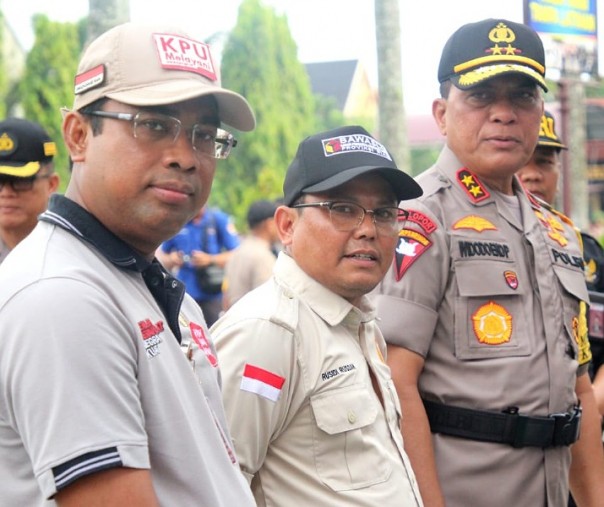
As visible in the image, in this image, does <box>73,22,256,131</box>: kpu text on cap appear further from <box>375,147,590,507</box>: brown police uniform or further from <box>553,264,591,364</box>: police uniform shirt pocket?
<box>553,264,591,364</box>: police uniform shirt pocket

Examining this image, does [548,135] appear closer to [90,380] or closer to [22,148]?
[22,148]

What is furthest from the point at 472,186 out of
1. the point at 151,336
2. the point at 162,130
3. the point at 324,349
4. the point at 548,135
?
the point at 151,336

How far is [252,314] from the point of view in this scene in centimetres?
267

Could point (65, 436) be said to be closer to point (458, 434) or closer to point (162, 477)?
point (162, 477)

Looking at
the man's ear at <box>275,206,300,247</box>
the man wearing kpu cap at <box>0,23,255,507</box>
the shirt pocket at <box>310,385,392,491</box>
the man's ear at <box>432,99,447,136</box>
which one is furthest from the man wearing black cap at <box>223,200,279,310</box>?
the man wearing kpu cap at <box>0,23,255,507</box>

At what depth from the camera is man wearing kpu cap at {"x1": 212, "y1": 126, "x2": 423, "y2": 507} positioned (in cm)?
259

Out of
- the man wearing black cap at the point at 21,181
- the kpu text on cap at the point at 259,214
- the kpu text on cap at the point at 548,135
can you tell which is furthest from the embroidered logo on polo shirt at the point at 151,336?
the kpu text on cap at the point at 259,214

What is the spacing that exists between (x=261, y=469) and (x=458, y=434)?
80 cm

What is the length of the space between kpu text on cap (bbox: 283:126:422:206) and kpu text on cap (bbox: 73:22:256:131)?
2.47 feet

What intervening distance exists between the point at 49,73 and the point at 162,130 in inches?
1231

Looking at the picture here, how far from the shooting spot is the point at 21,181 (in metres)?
4.41

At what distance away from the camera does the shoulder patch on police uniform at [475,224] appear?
327cm

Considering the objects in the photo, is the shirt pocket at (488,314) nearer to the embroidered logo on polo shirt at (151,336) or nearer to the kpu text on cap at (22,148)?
the embroidered logo on polo shirt at (151,336)

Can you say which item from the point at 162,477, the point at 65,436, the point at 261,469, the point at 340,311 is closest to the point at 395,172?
the point at 340,311
